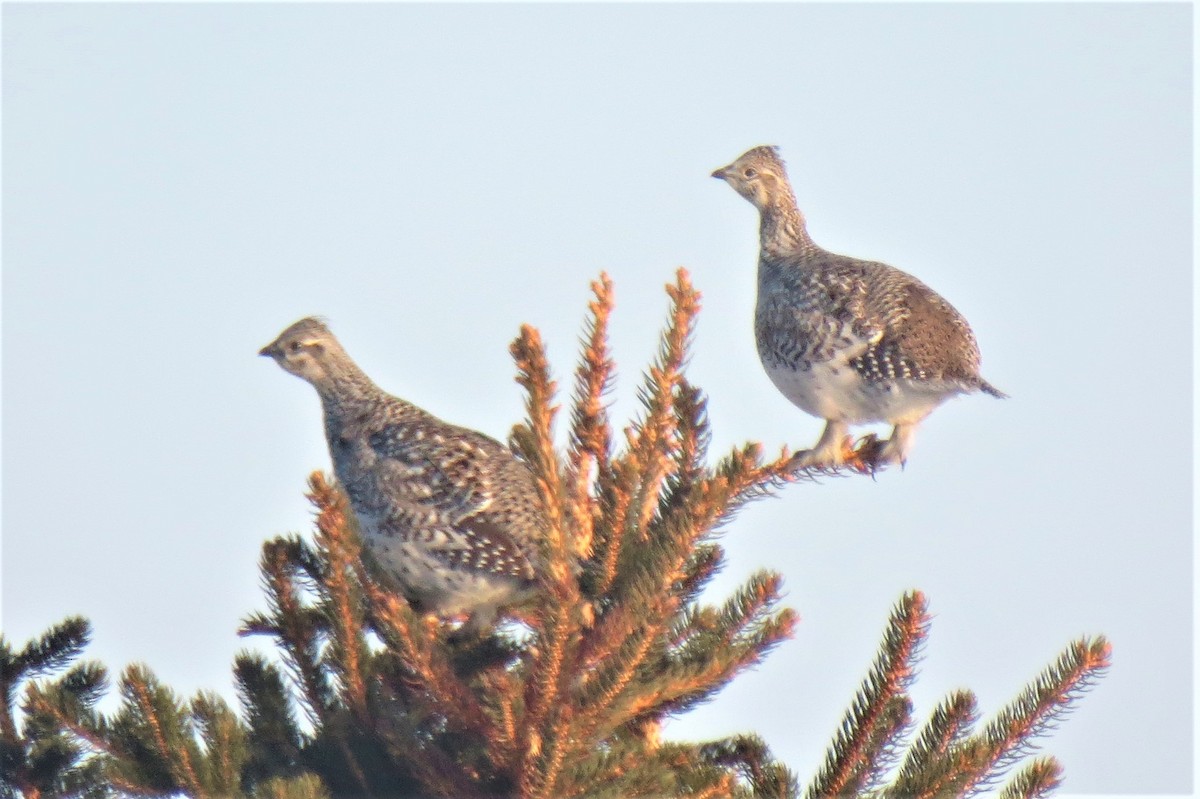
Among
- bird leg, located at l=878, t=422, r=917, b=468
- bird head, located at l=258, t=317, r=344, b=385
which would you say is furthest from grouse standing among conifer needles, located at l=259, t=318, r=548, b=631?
bird leg, located at l=878, t=422, r=917, b=468


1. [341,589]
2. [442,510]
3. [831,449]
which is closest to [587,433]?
[341,589]

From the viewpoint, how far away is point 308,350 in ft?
33.7

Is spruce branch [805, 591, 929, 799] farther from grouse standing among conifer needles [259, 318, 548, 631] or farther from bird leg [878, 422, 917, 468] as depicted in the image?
bird leg [878, 422, 917, 468]

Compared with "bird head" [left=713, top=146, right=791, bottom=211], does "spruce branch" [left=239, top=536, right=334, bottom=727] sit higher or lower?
lower

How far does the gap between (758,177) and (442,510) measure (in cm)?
464

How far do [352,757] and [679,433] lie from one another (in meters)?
1.72

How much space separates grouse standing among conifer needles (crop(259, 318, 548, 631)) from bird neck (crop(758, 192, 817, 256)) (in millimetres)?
3477

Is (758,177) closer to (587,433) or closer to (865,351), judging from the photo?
(865,351)

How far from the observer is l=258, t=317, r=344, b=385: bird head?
10250 millimetres

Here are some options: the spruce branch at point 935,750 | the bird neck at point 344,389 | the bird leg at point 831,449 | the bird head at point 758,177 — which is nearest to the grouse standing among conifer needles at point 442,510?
the bird neck at point 344,389

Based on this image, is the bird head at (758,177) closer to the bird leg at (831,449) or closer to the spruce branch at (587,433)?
the bird leg at (831,449)

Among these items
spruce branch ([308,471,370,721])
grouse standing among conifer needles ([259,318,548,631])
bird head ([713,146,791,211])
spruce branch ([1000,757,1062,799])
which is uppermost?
bird head ([713,146,791,211])

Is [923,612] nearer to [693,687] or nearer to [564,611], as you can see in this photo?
[693,687]

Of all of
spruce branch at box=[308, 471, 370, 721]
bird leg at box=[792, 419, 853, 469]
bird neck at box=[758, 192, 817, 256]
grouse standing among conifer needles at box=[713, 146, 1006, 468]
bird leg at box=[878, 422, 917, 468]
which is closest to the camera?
spruce branch at box=[308, 471, 370, 721]
